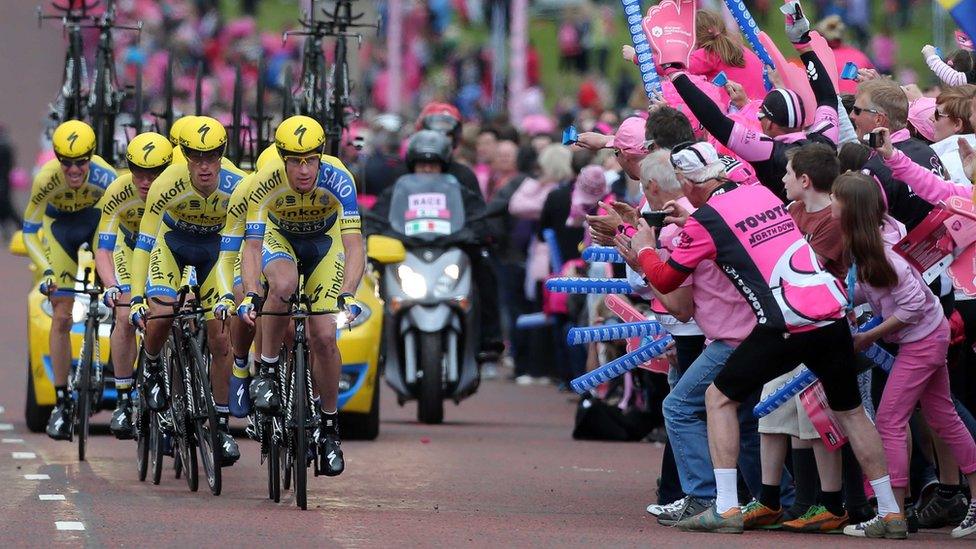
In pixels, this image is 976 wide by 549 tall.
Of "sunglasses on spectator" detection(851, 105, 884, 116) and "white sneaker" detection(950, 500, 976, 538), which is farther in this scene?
"sunglasses on spectator" detection(851, 105, 884, 116)

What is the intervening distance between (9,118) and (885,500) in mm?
39268

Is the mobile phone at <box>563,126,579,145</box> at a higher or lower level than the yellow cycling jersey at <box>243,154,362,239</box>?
higher

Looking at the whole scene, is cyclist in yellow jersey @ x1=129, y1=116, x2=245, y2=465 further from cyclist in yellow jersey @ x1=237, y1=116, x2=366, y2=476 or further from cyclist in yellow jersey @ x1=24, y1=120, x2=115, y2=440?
cyclist in yellow jersey @ x1=24, y1=120, x2=115, y2=440

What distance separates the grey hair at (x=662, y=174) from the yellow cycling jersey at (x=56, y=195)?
16.2 feet

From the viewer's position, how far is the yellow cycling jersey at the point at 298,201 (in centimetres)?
1170

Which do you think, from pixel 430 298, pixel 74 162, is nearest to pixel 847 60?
pixel 430 298

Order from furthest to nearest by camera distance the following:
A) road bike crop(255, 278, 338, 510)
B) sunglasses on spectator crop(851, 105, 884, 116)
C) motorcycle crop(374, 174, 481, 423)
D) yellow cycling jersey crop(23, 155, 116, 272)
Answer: motorcycle crop(374, 174, 481, 423) → yellow cycling jersey crop(23, 155, 116, 272) → sunglasses on spectator crop(851, 105, 884, 116) → road bike crop(255, 278, 338, 510)

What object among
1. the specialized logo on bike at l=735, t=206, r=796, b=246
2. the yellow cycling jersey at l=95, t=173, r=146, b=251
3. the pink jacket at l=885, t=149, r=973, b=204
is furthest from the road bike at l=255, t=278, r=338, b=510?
the pink jacket at l=885, t=149, r=973, b=204

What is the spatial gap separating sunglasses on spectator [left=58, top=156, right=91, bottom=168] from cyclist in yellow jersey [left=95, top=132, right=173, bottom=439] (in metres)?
0.68

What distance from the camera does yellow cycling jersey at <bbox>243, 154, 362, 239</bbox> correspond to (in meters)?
11.7

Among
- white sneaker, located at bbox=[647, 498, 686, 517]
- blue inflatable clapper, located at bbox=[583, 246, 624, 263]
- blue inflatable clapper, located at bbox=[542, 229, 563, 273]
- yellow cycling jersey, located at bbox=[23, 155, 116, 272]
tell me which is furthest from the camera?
blue inflatable clapper, located at bbox=[542, 229, 563, 273]

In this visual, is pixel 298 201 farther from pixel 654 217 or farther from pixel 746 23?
pixel 746 23

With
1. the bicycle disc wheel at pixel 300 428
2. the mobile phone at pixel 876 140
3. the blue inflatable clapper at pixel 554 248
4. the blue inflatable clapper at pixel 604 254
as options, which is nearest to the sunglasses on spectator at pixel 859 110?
the mobile phone at pixel 876 140

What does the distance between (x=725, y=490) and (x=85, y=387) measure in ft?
16.8
